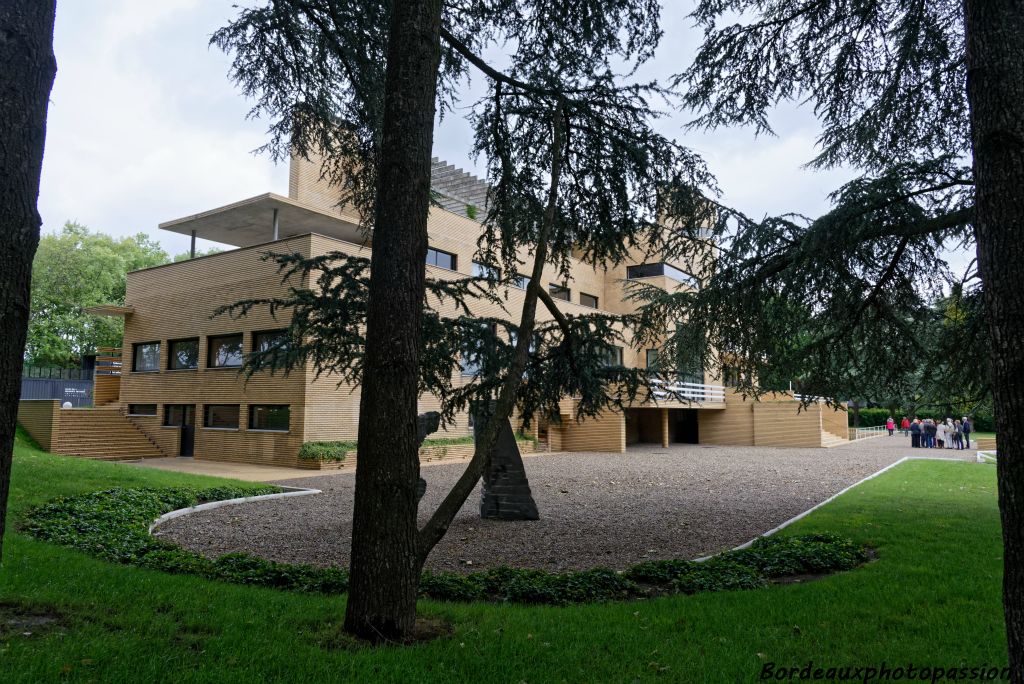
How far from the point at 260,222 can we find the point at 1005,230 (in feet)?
78.8

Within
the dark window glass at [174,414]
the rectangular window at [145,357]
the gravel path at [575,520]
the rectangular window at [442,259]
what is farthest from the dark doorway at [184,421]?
the rectangular window at [442,259]

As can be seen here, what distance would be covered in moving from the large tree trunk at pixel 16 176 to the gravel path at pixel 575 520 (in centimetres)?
510

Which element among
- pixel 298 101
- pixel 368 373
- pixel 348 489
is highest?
pixel 298 101

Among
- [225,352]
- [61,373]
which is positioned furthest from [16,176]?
[61,373]

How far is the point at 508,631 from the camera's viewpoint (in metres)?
4.36

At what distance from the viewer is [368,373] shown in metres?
4.34

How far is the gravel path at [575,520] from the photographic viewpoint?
801cm

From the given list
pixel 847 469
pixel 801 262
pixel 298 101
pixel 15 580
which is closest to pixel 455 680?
pixel 15 580

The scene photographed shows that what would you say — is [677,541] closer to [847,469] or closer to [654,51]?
[654,51]

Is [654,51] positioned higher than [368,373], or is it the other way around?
[654,51]

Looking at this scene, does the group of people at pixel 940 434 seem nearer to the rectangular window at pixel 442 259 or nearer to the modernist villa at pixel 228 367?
the modernist villa at pixel 228 367

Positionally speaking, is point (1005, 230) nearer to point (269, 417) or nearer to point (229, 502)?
point (229, 502)

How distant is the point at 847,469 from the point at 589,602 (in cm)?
1632

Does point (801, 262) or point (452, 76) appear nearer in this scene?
point (801, 262)
